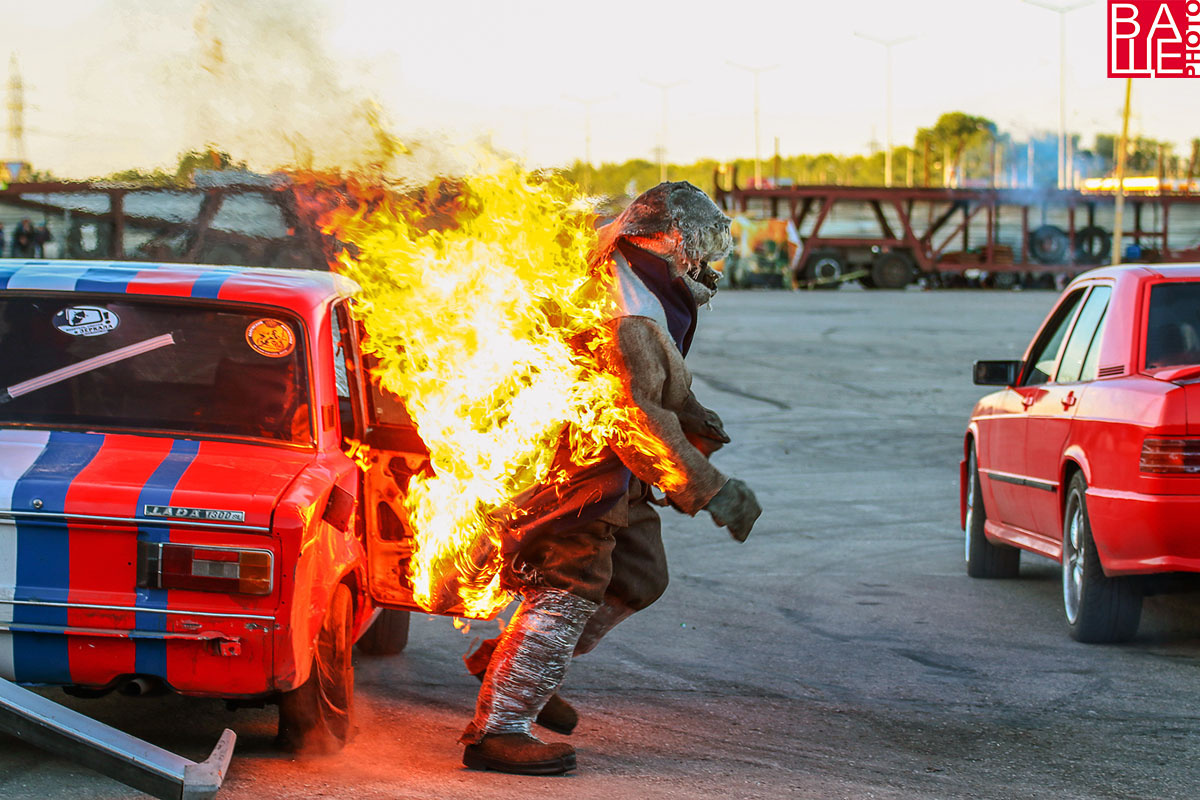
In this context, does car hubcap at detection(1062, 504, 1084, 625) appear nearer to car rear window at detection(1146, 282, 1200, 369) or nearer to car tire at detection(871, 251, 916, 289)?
car rear window at detection(1146, 282, 1200, 369)

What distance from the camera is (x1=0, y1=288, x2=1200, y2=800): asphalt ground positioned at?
4.62 m

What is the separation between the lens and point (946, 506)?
11.3 metres

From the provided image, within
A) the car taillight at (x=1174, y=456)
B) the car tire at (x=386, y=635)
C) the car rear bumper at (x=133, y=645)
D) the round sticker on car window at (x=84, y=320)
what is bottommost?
the car tire at (x=386, y=635)

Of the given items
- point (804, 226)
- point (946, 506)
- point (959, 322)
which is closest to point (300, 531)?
point (946, 506)

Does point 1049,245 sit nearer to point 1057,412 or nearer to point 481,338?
point 1057,412

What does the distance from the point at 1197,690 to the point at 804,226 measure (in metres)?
46.5

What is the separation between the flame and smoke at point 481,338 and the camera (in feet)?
15.8

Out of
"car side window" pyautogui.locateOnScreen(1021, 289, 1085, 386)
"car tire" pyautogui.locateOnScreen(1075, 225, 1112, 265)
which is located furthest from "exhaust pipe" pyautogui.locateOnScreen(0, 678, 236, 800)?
"car tire" pyautogui.locateOnScreen(1075, 225, 1112, 265)

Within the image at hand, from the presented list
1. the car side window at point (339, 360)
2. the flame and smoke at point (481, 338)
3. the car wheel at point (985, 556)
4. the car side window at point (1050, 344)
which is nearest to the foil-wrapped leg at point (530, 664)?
the flame and smoke at point (481, 338)

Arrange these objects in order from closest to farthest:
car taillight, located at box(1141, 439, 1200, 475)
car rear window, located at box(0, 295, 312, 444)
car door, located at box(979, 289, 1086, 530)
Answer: car rear window, located at box(0, 295, 312, 444) < car taillight, located at box(1141, 439, 1200, 475) < car door, located at box(979, 289, 1086, 530)

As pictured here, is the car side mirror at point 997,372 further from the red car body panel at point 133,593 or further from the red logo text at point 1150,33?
the red logo text at point 1150,33

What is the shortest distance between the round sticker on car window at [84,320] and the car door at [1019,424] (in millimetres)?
4879

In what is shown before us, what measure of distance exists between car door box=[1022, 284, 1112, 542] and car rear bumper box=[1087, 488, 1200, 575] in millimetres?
742

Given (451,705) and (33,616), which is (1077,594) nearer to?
(451,705)
